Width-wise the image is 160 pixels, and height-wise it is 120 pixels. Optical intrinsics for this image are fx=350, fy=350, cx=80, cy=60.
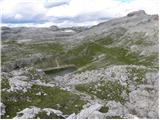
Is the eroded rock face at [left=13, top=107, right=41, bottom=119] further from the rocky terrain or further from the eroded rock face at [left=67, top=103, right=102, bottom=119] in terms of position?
the eroded rock face at [left=67, top=103, right=102, bottom=119]

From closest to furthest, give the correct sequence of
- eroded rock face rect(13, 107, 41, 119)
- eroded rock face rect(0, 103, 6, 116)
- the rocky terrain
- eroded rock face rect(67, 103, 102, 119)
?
eroded rock face rect(67, 103, 102, 119)
eroded rock face rect(13, 107, 41, 119)
the rocky terrain
eroded rock face rect(0, 103, 6, 116)

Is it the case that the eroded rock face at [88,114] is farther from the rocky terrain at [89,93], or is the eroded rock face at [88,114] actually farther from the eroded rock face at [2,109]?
the eroded rock face at [2,109]

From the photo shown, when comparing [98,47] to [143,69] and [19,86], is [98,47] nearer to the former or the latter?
[143,69]

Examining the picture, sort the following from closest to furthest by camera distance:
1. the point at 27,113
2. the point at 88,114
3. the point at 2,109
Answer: the point at 88,114
the point at 27,113
the point at 2,109

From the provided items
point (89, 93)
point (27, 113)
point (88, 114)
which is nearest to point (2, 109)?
point (27, 113)

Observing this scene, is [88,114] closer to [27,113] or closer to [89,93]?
[27,113]

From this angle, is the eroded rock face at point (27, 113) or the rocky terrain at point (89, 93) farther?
the rocky terrain at point (89, 93)

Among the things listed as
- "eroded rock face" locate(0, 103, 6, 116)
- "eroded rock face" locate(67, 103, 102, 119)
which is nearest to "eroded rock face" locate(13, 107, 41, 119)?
"eroded rock face" locate(0, 103, 6, 116)

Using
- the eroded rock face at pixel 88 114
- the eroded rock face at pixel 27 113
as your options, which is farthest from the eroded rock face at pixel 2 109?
the eroded rock face at pixel 88 114

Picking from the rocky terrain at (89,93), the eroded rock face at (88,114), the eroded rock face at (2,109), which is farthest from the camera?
the eroded rock face at (2,109)

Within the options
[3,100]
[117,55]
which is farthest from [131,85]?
[117,55]

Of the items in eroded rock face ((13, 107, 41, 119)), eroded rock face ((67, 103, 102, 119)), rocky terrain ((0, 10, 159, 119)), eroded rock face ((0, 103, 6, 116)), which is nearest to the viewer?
eroded rock face ((67, 103, 102, 119))

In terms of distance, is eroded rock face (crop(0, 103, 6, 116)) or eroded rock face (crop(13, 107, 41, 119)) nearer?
eroded rock face (crop(13, 107, 41, 119))

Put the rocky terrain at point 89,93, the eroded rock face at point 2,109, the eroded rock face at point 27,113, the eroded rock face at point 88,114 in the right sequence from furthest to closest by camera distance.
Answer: the eroded rock face at point 2,109
the rocky terrain at point 89,93
the eroded rock face at point 27,113
the eroded rock face at point 88,114
